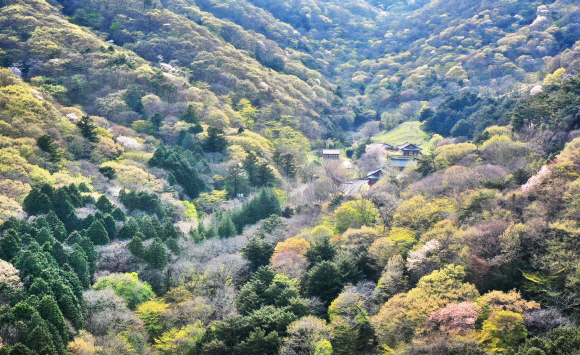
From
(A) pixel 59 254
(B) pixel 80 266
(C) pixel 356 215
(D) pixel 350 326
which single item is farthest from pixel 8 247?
(C) pixel 356 215

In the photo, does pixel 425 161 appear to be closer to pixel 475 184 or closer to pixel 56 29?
pixel 475 184

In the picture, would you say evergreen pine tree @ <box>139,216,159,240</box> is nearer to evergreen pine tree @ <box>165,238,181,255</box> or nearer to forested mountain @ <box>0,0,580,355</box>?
forested mountain @ <box>0,0,580,355</box>

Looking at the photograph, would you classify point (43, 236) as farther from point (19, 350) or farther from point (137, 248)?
point (19, 350)

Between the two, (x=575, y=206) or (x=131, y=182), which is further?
(x=131, y=182)

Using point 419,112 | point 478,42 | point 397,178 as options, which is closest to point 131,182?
point 397,178

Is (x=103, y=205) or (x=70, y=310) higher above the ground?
(x=70, y=310)
